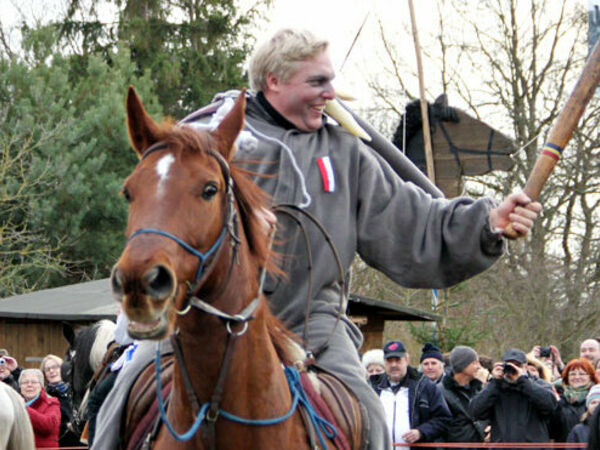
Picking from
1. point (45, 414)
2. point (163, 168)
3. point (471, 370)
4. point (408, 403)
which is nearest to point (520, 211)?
point (163, 168)

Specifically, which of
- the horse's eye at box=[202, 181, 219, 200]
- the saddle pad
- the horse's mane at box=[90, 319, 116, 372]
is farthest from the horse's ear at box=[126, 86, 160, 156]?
the horse's mane at box=[90, 319, 116, 372]

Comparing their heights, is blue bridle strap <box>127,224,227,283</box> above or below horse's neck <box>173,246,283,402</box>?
above

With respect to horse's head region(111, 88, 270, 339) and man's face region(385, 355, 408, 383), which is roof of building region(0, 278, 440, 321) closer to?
man's face region(385, 355, 408, 383)

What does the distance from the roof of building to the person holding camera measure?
290 inches

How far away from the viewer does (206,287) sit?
3.43 meters

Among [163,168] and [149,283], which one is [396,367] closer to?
[163,168]

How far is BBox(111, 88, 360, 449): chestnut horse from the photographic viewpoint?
310 cm

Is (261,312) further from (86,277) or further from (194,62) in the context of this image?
(194,62)

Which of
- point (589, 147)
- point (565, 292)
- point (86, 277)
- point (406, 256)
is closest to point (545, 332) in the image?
point (565, 292)

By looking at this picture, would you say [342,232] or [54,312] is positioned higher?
[54,312]

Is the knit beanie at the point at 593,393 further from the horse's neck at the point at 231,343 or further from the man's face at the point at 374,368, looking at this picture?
the horse's neck at the point at 231,343

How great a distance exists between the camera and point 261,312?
370 centimetres

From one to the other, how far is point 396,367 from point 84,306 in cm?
982

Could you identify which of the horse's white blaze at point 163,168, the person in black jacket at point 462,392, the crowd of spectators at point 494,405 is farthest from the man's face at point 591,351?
the horse's white blaze at point 163,168
